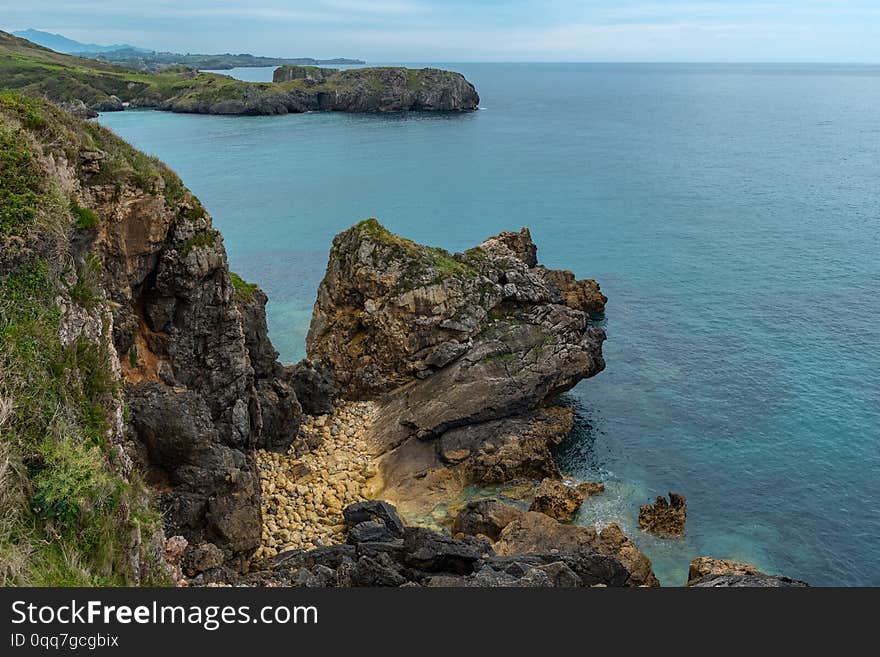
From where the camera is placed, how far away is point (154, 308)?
2950 centimetres

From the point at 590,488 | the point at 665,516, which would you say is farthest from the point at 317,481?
the point at 665,516

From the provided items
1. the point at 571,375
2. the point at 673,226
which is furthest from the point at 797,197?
the point at 571,375

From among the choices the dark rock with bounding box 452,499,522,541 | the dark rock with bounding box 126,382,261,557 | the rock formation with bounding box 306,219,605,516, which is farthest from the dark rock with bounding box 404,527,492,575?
the rock formation with bounding box 306,219,605,516

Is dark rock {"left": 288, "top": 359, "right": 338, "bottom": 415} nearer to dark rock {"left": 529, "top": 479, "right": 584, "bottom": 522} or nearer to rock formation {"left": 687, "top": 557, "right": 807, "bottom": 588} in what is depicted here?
dark rock {"left": 529, "top": 479, "right": 584, "bottom": 522}

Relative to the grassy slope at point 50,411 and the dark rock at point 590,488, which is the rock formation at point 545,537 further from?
the grassy slope at point 50,411

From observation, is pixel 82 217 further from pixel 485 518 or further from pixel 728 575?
pixel 728 575

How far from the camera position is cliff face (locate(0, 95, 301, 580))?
20.0 meters

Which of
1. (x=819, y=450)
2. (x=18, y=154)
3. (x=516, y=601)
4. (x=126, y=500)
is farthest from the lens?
(x=819, y=450)

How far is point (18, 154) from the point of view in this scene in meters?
20.3

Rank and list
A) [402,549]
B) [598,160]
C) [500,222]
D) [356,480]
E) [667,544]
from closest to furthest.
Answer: [402,549], [667,544], [356,480], [500,222], [598,160]

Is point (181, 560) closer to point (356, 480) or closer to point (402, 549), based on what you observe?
point (402, 549)

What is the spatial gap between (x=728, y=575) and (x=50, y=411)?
75.3 feet

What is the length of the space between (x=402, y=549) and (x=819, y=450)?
2819cm

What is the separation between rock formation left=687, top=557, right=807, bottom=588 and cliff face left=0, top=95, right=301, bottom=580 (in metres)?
17.9
